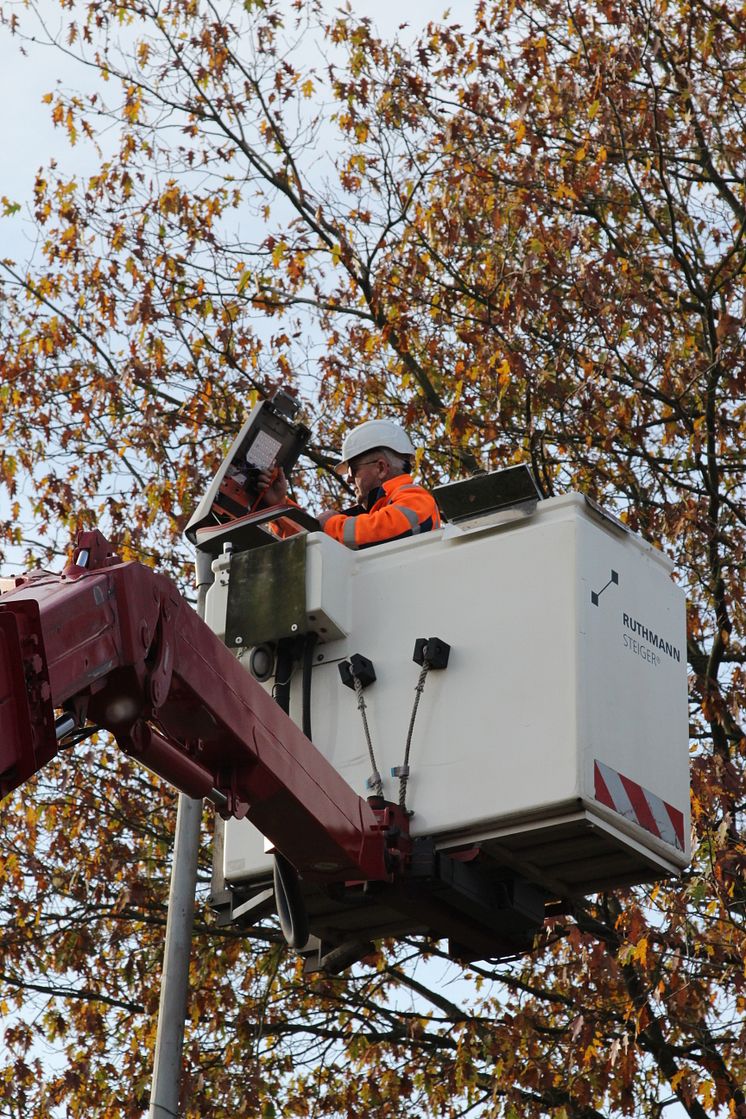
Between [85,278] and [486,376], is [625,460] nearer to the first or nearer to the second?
[486,376]

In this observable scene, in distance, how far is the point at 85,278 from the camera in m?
14.3

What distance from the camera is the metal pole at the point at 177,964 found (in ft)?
27.6

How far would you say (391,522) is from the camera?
728 centimetres

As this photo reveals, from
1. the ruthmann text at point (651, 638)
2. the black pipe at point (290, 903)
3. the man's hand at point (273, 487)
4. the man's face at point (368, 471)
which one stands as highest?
the man's face at point (368, 471)

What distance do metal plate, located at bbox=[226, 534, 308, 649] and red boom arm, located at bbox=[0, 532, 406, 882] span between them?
912 mm

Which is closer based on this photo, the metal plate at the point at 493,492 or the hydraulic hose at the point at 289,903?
the hydraulic hose at the point at 289,903

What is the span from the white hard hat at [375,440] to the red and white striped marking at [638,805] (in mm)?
2267

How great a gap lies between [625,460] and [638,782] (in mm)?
5736

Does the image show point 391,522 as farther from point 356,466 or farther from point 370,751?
point 370,751

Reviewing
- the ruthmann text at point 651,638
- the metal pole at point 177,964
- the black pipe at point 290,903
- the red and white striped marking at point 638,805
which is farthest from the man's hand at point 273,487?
the red and white striped marking at point 638,805

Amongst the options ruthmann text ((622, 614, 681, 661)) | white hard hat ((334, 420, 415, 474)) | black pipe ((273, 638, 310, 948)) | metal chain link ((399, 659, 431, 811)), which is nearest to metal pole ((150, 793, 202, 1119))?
white hard hat ((334, 420, 415, 474))

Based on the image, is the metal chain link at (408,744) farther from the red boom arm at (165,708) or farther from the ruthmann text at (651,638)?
the ruthmann text at (651,638)

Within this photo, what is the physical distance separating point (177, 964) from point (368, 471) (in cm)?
275

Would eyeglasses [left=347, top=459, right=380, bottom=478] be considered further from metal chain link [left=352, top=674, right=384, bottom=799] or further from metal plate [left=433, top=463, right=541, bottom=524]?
metal chain link [left=352, top=674, right=384, bottom=799]
